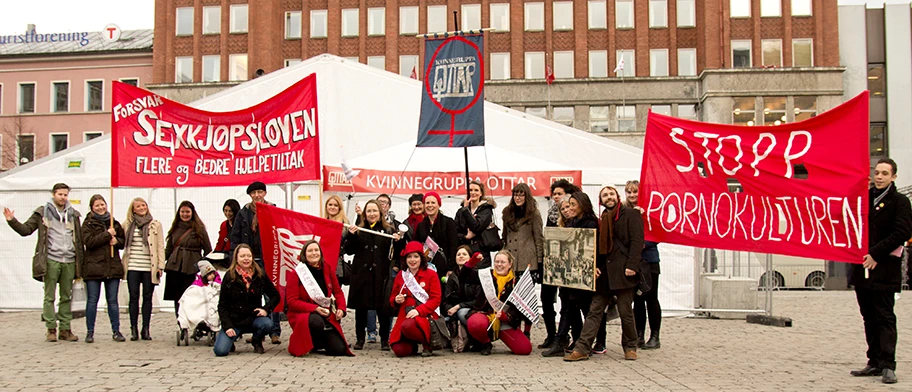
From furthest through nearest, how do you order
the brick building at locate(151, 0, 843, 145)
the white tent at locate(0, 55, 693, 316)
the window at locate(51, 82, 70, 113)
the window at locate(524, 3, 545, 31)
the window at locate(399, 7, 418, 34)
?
the window at locate(51, 82, 70, 113) → the window at locate(399, 7, 418, 34) → the window at locate(524, 3, 545, 31) → the brick building at locate(151, 0, 843, 145) → the white tent at locate(0, 55, 693, 316)

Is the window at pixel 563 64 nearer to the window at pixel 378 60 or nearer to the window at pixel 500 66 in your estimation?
the window at pixel 500 66

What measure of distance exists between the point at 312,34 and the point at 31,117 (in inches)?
801

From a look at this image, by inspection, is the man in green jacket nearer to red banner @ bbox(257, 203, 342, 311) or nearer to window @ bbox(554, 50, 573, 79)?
red banner @ bbox(257, 203, 342, 311)

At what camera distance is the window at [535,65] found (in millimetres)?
44562

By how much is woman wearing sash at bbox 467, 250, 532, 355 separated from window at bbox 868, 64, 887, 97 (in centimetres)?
3970

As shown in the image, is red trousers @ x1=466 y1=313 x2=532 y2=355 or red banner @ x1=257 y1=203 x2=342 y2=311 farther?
red banner @ x1=257 y1=203 x2=342 y2=311

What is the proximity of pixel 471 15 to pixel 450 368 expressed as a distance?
1508 inches

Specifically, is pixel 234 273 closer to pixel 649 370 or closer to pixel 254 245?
pixel 254 245

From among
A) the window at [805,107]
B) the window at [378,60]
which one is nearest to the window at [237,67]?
the window at [378,60]

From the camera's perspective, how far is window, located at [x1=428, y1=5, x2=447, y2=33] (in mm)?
45125

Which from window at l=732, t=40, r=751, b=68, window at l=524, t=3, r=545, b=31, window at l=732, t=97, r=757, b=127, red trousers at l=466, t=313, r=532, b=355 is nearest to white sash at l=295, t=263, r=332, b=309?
red trousers at l=466, t=313, r=532, b=355

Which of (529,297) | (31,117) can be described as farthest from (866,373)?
(31,117)

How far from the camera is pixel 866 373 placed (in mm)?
→ 7836

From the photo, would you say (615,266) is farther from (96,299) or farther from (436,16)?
(436,16)
